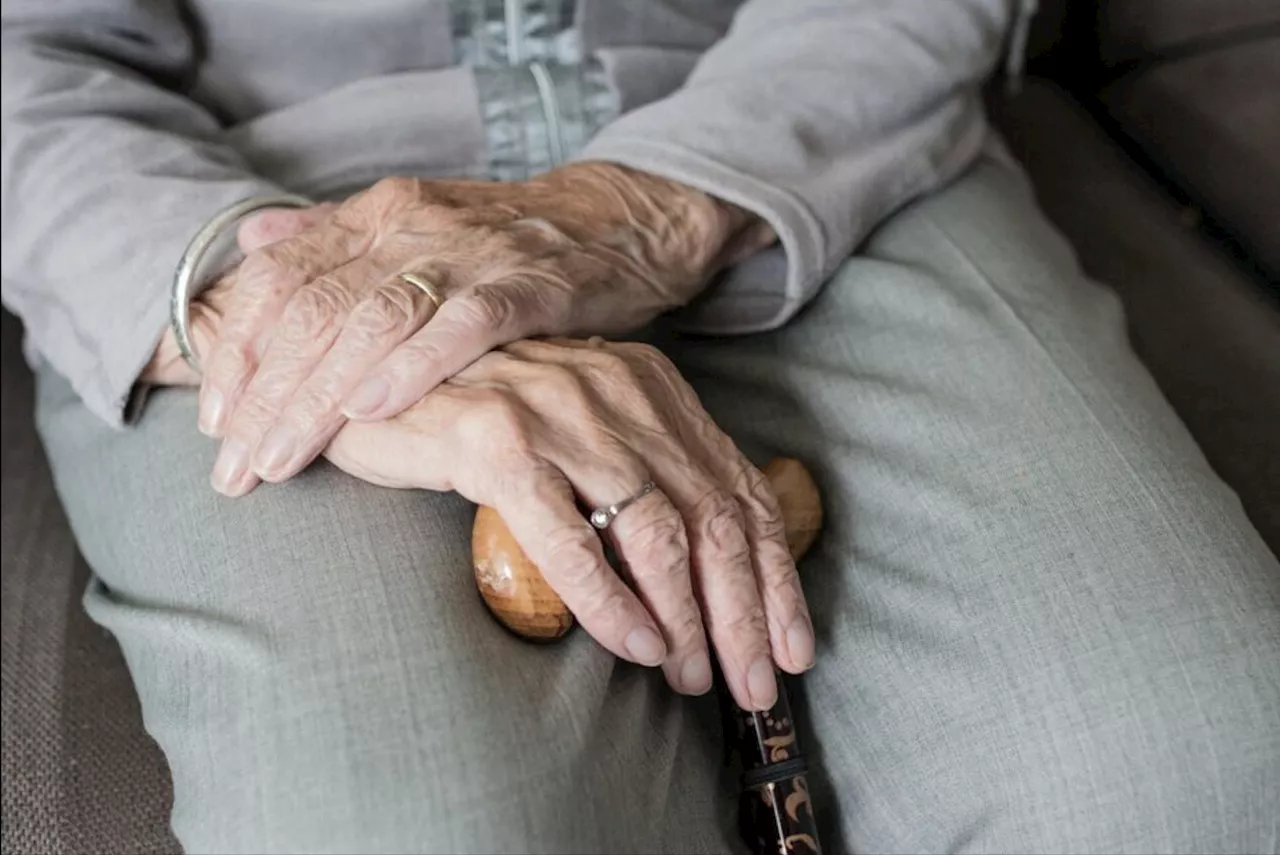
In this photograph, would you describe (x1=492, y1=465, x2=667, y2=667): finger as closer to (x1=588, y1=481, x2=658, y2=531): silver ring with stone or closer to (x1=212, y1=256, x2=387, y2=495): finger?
(x1=588, y1=481, x2=658, y2=531): silver ring with stone

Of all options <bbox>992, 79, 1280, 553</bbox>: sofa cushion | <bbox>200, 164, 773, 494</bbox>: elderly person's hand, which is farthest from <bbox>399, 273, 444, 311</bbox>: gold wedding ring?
<bbox>992, 79, 1280, 553</bbox>: sofa cushion

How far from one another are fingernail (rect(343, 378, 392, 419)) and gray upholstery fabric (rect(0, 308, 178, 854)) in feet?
0.98

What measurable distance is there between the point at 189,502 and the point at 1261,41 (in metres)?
0.74

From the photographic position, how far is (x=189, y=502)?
2.09ft

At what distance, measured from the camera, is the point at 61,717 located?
75cm

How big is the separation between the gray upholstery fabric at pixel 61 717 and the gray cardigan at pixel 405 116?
182mm

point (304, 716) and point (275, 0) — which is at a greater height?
point (275, 0)

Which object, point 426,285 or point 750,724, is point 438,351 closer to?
point 426,285

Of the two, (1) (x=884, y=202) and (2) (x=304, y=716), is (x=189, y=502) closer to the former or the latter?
(2) (x=304, y=716)

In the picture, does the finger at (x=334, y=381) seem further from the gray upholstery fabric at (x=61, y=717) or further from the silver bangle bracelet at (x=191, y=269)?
the gray upholstery fabric at (x=61, y=717)

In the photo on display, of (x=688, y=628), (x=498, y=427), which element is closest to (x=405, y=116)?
(x=498, y=427)

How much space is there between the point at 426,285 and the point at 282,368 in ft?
0.31

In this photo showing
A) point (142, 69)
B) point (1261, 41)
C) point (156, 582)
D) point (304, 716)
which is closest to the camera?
point (304, 716)

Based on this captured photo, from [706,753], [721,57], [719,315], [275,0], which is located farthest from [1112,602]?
[275,0]
